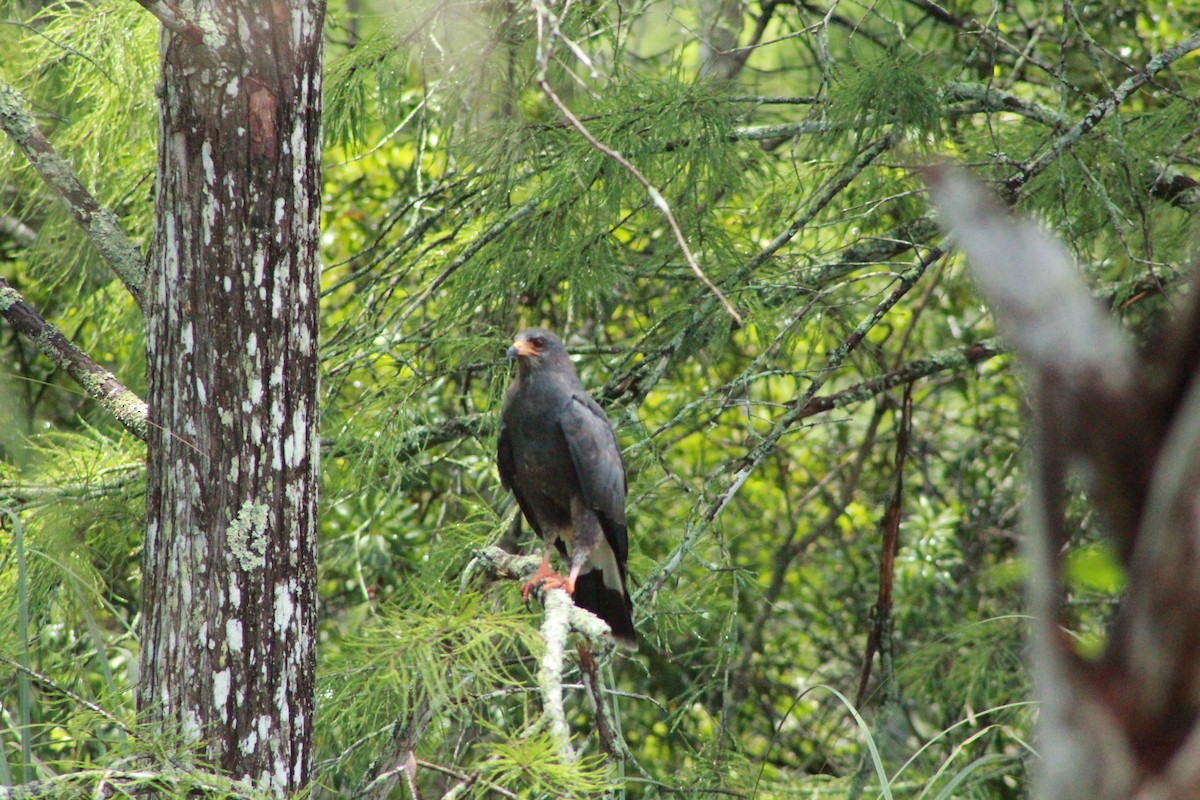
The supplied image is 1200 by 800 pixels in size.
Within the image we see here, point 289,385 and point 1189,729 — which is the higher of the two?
point 289,385

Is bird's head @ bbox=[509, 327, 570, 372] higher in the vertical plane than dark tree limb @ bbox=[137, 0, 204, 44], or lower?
lower

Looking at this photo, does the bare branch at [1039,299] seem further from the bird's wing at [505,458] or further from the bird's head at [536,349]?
the bird's wing at [505,458]

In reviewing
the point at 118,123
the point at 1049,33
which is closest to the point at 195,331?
the point at 118,123

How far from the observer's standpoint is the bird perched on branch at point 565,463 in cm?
350

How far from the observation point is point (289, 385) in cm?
218

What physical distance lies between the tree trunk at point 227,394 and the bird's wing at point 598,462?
1428 millimetres

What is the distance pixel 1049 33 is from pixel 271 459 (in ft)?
15.0

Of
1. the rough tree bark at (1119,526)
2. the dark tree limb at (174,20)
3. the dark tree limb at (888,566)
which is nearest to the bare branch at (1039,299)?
the rough tree bark at (1119,526)

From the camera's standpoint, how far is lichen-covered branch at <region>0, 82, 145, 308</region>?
2.34 meters

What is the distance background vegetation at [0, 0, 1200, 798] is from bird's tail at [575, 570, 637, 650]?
16cm

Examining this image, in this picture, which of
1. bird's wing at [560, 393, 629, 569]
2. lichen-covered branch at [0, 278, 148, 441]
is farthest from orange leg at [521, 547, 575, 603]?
lichen-covered branch at [0, 278, 148, 441]

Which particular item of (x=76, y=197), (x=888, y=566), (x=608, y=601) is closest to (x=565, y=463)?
(x=608, y=601)

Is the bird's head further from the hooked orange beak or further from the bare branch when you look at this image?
the bare branch

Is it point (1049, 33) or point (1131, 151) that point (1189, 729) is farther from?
point (1049, 33)
